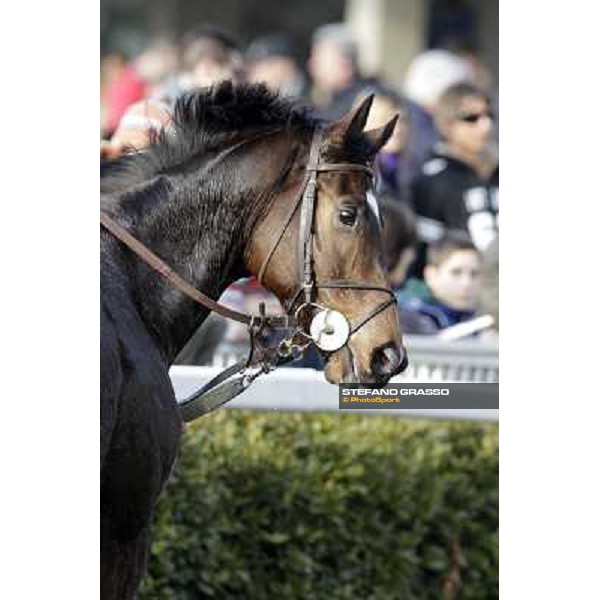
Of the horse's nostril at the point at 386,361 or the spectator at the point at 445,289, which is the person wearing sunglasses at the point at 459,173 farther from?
the horse's nostril at the point at 386,361

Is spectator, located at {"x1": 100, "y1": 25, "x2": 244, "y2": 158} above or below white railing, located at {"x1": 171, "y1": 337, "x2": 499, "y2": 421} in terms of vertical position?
above

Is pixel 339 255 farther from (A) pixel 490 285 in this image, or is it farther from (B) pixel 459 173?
(B) pixel 459 173

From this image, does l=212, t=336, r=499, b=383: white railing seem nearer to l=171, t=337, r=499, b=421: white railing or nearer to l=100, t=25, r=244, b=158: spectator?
l=171, t=337, r=499, b=421: white railing

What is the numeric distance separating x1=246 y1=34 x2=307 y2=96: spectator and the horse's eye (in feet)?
13.8

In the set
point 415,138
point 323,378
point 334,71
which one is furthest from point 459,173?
point 323,378

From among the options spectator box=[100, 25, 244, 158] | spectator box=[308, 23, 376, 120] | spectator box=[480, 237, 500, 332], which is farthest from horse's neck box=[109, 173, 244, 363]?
spectator box=[308, 23, 376, 120]

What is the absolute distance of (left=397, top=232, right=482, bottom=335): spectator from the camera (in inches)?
292

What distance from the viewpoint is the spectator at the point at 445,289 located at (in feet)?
24.3

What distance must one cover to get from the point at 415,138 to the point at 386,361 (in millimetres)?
4463

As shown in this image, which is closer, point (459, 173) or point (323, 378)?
point (323, 378)

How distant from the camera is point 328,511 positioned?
A: 6684mm
